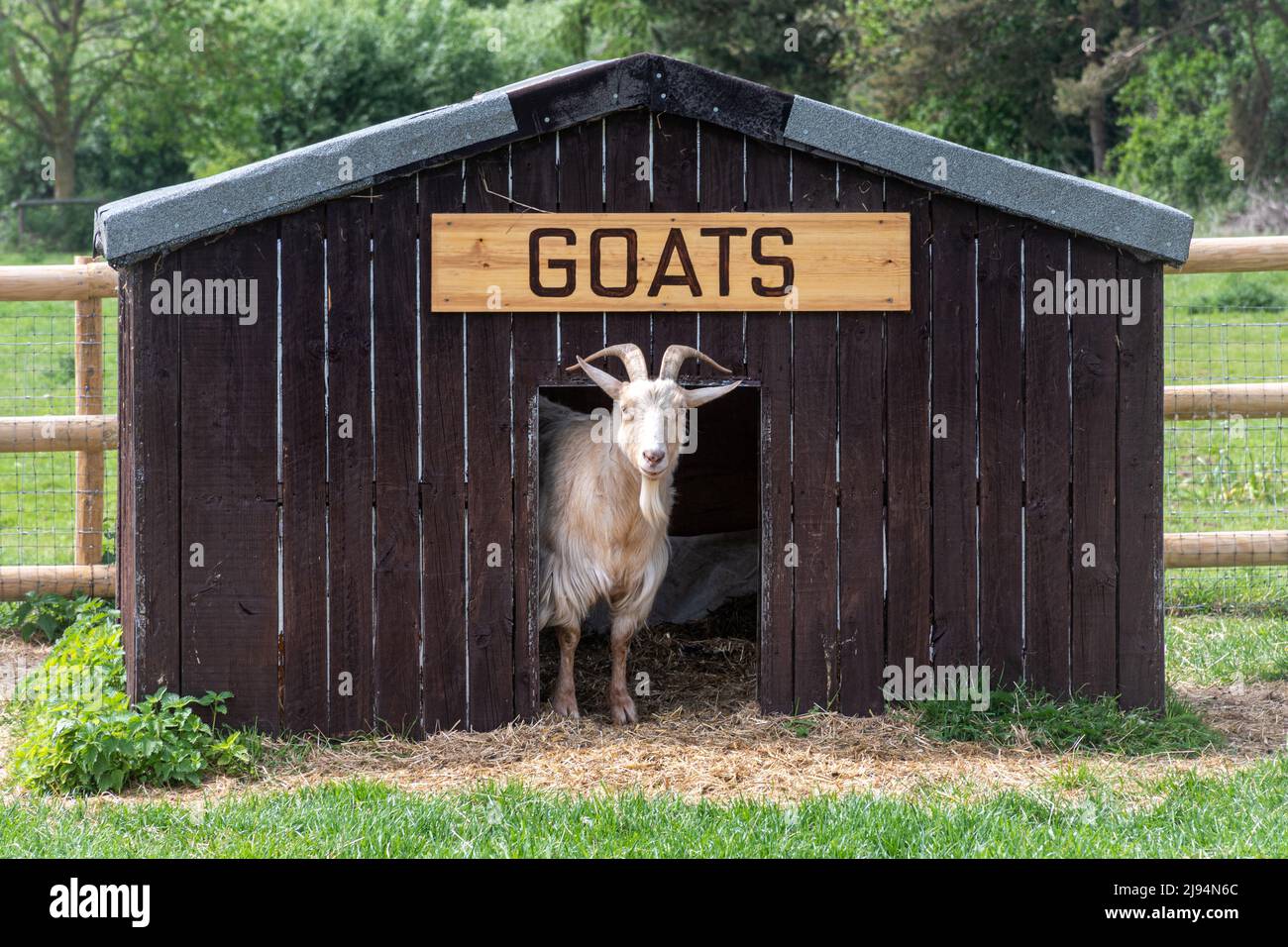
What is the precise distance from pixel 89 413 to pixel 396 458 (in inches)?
159

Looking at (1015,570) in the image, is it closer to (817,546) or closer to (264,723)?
(817,546)

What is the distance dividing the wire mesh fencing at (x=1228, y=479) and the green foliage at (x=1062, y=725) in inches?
129

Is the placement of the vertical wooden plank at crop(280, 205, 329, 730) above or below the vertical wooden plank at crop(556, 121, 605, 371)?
below

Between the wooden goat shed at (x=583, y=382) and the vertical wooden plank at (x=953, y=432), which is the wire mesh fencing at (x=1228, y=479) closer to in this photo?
the wooden goat shed at (x=583, y=382)

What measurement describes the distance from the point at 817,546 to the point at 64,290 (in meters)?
5.53

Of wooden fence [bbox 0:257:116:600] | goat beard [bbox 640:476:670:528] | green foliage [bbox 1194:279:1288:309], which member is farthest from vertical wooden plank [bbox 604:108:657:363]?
green foliage [bbox 1194:279:1288:309]

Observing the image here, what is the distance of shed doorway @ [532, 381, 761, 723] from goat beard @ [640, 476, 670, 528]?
5.08 ft

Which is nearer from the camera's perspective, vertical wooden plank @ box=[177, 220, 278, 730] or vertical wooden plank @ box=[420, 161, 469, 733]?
vertical wooden plank @ box=[177, 220, 278, 730]

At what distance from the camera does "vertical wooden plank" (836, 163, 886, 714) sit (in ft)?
25.0

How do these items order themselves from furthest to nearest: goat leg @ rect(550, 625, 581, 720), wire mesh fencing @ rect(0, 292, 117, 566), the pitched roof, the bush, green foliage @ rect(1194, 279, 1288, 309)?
green foliage @ rect(1194, 279, 1288, 309)
wire mesh fencing @ rect(0, 292, 117, 566)
goat leg @ rect(550, 625, 581, 720)
the pitched roof
the bush

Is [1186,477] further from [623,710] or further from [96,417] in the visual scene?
[96,417]

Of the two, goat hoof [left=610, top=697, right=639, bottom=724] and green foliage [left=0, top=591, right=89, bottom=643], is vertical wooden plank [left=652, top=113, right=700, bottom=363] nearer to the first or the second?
goat hoof [left=610, top=697, right=639, bottom=724]

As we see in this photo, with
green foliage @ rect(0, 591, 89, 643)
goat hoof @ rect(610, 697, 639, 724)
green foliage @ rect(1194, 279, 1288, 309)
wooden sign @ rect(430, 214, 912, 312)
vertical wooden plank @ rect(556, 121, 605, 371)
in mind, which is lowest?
goat hoof @ rect(610, 697, 639, 724)

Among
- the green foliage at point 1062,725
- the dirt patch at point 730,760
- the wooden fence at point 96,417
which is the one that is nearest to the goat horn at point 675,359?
the dirt patch at point 730,760
